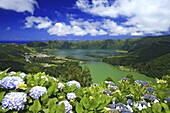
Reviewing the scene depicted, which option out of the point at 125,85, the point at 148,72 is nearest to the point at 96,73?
the point at 148,72

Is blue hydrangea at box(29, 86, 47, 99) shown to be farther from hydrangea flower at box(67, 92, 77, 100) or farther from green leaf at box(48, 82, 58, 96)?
hydrangea flower at box(67, 92, 77, 100)

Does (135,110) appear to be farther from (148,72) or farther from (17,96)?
(148,72)

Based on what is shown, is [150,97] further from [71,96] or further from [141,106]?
[71,96]

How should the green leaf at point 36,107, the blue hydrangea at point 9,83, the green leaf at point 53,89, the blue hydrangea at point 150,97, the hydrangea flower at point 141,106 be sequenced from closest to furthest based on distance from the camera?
the green leaf at point 36,107, the blue hydrangea at point 9,83, the green leaf at point 53,89, the hydrangea flower at point 141,106, the blue hydrangea at point 150,97

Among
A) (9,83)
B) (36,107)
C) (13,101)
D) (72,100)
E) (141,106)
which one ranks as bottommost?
(141,106)

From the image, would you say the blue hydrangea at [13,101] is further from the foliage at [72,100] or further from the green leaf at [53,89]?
the green leaf at [53,89]

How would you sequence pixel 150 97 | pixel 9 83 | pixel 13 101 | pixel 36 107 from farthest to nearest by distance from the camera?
pixel 150 97 < pixel 9 83 < pixel 36 107 < pixel 13 101

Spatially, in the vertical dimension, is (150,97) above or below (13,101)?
below

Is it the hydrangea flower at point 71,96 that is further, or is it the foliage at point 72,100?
the hydrangea flower at point 71,96

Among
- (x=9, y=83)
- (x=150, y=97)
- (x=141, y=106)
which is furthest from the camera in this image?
(x=150, y=97)

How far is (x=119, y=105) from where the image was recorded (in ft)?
11.0

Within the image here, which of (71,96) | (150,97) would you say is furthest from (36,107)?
(150,97)

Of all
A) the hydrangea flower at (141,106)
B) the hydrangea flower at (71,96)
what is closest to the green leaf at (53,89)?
the hydrangea flower at (71,96)

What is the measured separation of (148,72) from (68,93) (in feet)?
660
